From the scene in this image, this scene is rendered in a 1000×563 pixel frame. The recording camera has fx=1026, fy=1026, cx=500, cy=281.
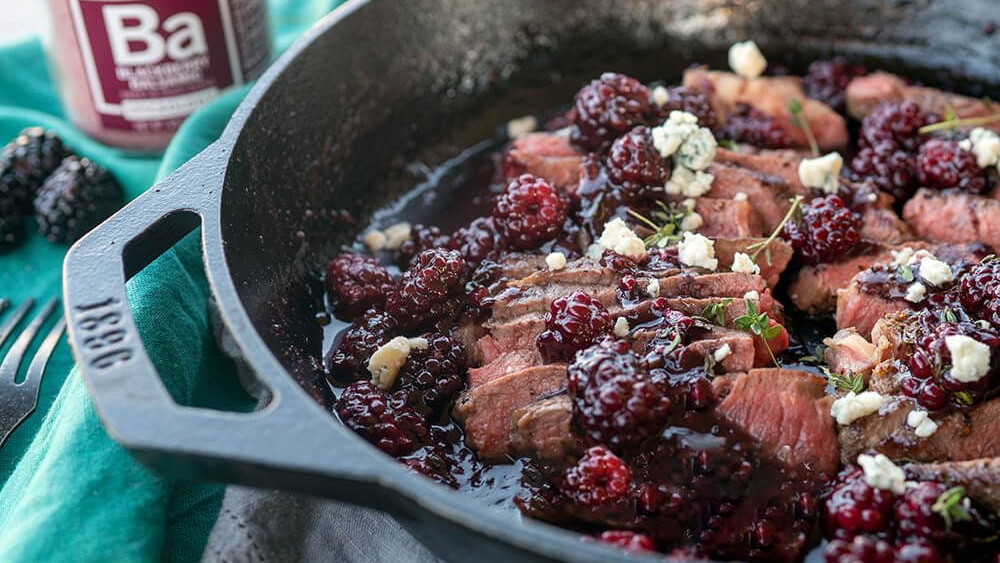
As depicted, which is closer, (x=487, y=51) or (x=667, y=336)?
(x=667, y=336)

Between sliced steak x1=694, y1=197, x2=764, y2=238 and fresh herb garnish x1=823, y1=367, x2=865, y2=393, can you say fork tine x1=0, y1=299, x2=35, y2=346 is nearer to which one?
sliced steak x1=694, y1=197, x2=764, y2=238

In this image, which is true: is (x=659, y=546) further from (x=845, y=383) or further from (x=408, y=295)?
(x=408, y=295)

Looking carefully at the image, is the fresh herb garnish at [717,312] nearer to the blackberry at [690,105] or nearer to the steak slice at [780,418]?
the steak slice at [780,418]

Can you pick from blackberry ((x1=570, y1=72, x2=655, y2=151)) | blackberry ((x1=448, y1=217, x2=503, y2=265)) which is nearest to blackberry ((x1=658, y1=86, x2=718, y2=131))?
blackberry ((x1=570, y1=72, x2=655, y2=151))

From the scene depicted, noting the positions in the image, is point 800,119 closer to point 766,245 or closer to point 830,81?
point 830,81

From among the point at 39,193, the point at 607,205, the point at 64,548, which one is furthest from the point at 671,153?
the point at 39,193

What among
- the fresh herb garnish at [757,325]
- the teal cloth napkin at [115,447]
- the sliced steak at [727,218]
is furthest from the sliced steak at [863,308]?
the teal cloth napkin at [115,447]

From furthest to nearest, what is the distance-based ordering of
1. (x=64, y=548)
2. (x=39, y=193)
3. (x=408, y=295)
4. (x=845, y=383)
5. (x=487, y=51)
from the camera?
(x=487, y=51), (x=39, y=193), (x=408, y=295), (x=845, y=383), (x=64, y=548)
